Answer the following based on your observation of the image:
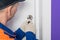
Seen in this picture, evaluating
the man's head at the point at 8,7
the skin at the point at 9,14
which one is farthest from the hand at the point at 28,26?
the man's head at the point at 8,7

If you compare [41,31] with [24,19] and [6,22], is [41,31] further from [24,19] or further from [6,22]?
[6,22]

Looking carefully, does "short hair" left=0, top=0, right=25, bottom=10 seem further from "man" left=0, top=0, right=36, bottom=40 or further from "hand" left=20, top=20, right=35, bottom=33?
"hand" left=20, top=20, right=35, bottom=33

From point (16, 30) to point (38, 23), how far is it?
166 millimetres

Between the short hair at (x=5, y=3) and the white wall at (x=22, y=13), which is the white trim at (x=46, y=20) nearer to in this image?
the white wall at (x=22, y=13)

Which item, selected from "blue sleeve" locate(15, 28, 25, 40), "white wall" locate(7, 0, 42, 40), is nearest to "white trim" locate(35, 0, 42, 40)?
"white wall" locate(7, 0, 42, 40)

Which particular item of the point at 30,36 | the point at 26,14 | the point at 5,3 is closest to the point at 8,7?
the point at 5,3

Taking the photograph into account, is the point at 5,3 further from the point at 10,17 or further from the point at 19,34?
the point at 19,34

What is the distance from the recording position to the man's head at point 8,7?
953mm
